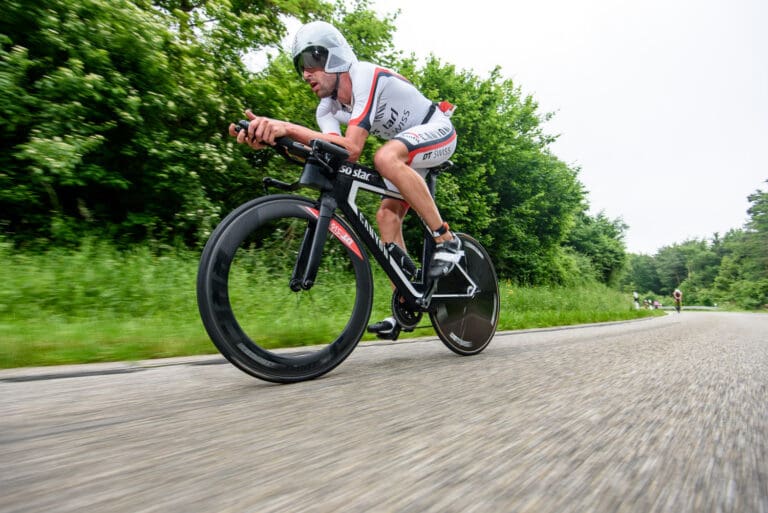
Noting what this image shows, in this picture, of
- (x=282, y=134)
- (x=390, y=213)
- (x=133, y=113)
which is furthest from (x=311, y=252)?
(x=133, y=113)

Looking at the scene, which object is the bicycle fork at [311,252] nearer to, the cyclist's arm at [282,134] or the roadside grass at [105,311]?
the roadside grass at [105,311]

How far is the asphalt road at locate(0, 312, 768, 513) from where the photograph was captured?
→ 0.84 metres

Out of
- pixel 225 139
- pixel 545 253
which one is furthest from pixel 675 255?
pixel 225 139

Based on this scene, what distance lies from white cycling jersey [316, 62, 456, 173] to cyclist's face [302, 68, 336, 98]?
13 centimetres

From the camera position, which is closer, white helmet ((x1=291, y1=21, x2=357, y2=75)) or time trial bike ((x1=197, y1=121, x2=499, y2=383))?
time trial bike ((x1=197, y1=121, x2=499, y2=383))

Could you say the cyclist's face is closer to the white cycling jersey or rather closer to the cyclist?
the cyclist

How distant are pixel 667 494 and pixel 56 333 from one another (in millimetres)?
3343

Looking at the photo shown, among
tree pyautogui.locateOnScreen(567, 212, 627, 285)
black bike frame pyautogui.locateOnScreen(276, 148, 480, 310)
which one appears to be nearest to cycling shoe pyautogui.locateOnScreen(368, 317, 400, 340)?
black bike frame pyautogui.locateOnScreen(276, 148, 480, 310)

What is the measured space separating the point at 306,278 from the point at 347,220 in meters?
0.44

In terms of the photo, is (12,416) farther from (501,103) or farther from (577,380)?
(501,103)

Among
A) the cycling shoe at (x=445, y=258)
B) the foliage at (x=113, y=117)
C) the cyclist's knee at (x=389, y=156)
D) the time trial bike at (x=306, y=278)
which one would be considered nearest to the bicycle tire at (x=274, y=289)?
the time trial bike at (x=306, y=278)

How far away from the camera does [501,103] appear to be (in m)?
22.4

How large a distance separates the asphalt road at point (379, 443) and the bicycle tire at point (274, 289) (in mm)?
124

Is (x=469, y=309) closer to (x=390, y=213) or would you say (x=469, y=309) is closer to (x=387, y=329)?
(x=387, y=329)
